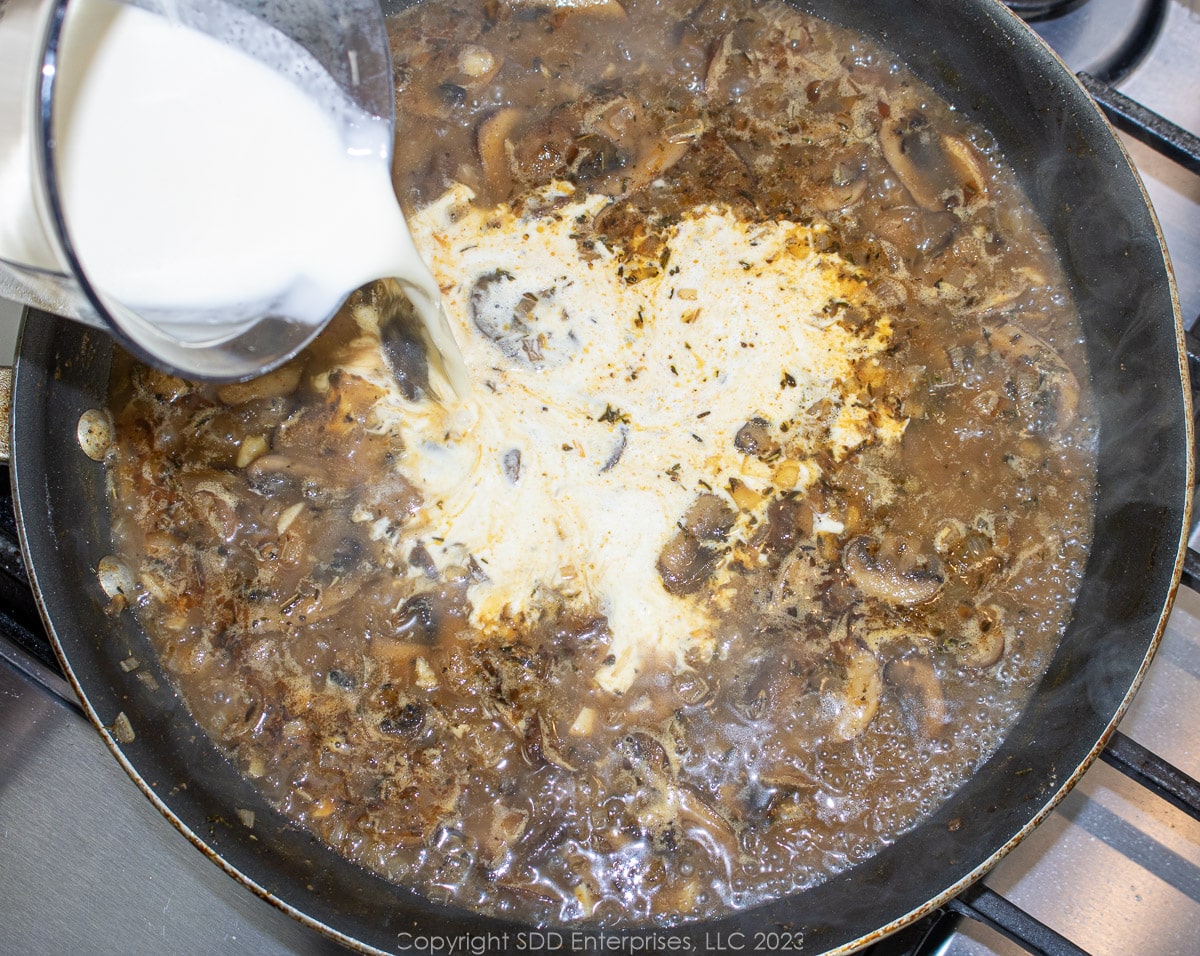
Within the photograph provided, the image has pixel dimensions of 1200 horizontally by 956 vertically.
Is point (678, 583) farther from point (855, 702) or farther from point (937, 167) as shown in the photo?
point (937, 167)

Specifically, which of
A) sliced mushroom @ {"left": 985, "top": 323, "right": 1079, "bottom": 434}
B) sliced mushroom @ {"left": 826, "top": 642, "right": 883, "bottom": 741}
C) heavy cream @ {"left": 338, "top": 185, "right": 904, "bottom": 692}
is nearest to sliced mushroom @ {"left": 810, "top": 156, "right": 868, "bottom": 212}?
heavy cream @ {"left": 338, "top": 185, "right": 904, "bottom": 692}

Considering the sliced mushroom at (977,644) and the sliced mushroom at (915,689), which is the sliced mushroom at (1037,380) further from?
the sliced mushroom at (915,689)

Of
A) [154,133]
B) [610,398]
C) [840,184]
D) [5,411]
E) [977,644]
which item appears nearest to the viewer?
[154,133]

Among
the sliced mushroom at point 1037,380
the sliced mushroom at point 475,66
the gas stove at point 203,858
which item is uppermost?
the sliced mushroom at point 1037,380

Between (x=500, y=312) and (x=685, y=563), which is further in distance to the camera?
(x=500, y=312)

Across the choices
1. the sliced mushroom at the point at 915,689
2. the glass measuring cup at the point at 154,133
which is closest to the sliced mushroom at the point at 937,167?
the sliced mushroom at the point at 915,689

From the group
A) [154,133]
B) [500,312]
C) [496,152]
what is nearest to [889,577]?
[500,312]

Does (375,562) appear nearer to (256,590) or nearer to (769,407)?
(256,590)
